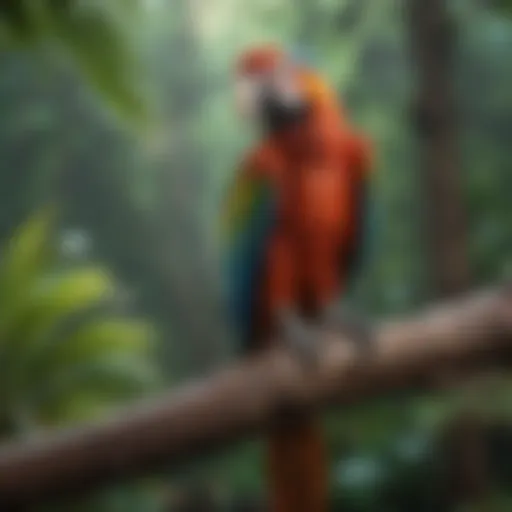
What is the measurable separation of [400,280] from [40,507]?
0.35 m

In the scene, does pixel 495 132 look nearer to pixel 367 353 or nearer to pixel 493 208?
pixel 493 208

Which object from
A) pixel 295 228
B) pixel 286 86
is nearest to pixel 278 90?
pixel 286 86

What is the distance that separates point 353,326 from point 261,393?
0.09 m

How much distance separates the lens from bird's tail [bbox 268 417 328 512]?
113 cm

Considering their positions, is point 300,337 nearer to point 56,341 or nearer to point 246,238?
point 246,238

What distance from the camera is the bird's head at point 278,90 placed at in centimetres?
111

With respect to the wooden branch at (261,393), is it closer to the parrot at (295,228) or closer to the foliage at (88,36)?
the parrot at (295,228)

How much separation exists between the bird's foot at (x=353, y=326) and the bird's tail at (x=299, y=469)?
7 cm

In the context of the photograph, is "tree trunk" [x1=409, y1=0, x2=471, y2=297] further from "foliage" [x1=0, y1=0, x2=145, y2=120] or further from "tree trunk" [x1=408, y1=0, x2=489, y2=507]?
"foliage" [x1=0, y1=0, x2=145, y2=120]

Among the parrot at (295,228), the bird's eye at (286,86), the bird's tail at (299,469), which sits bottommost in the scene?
the bird's tail at (299,469)

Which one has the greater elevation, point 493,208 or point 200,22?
point 200,22

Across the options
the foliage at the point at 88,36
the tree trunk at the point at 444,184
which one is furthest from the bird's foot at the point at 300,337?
the foliage at the point at 88,36

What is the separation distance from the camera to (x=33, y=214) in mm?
1176

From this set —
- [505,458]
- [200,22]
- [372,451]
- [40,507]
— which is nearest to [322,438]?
[372,451]
